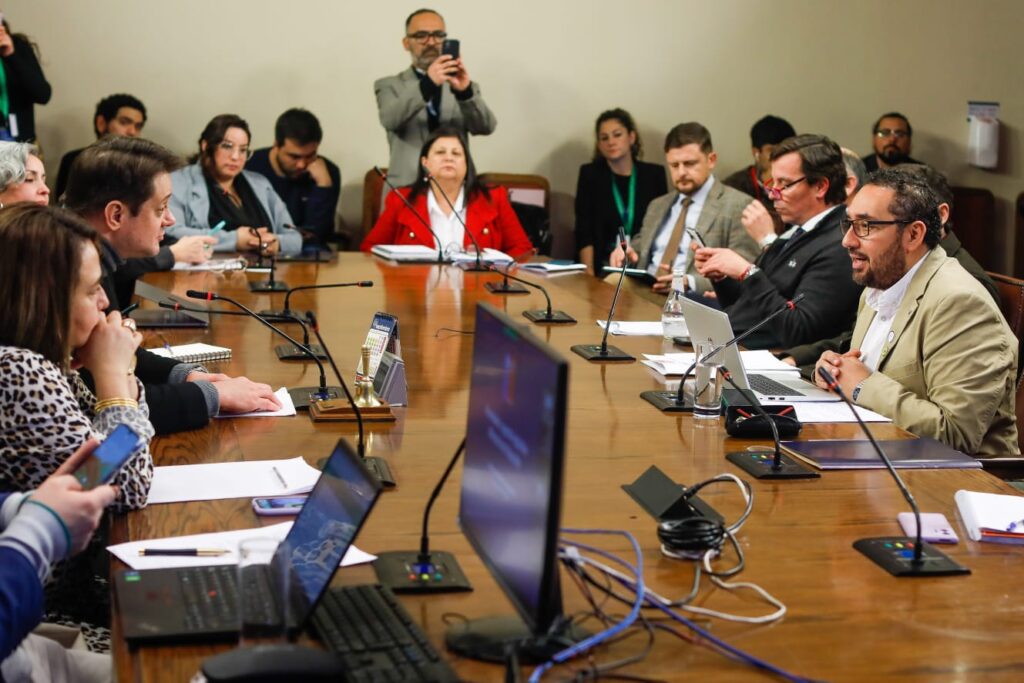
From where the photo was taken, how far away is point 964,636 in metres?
1.44

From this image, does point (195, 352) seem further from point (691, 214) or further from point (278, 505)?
point (691, 214)

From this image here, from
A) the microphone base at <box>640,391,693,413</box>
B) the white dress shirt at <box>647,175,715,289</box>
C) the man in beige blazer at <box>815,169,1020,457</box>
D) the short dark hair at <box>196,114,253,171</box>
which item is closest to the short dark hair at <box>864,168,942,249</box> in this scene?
the man in beige blazer at <box>815,169,1020,457</box>

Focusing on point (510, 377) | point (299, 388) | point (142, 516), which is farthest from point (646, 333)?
point (510, 377)

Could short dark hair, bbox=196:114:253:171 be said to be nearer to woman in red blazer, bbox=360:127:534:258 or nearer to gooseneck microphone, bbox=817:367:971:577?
woman in red blazer, bbox=360:127:534:258

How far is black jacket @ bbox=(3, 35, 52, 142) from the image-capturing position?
233 inches

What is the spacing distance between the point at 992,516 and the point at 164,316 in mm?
2320

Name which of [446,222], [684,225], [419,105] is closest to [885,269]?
[684,225]

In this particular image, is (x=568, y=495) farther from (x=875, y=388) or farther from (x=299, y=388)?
(x=875, y=388)

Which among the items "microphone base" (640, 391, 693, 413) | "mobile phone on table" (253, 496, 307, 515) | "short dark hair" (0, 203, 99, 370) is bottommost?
"microphone base" (640, 391, 693, 413)

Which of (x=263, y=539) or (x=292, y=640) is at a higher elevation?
(x=263, y=539)

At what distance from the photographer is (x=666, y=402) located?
8.36ft

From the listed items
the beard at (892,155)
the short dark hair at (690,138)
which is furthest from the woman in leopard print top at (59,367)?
the beard at (892,155)

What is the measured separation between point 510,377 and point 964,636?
2.05 ft

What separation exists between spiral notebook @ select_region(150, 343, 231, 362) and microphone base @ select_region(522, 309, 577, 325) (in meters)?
0.97
